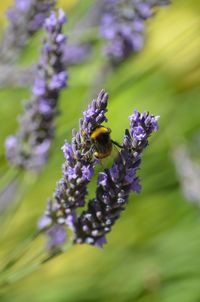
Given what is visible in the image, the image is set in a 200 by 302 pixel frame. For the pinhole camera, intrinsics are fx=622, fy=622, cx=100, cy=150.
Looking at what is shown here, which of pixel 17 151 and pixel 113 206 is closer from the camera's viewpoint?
pixel 113 206

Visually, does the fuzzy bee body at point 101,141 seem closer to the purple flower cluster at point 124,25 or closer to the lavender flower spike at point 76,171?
the lavender flower spike at point 76,171

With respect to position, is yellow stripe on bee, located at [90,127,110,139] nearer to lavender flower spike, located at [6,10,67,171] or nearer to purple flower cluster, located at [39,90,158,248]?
purple flower cluster, located at [39,90,158,248]

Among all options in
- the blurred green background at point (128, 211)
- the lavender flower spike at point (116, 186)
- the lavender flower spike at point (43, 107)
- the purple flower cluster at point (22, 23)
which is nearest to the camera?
the lavender flower spike at point (116, 186)

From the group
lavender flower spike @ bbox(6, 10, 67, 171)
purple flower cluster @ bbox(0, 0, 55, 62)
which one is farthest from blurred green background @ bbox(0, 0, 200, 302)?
purple flower cluster @ bbox(0, 0, 55, 62)

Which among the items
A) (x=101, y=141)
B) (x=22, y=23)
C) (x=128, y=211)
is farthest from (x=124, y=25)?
(x=128, y=211)

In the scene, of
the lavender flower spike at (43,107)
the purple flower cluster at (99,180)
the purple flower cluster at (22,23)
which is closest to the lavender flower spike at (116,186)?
the purple flower cluster at (99,180)

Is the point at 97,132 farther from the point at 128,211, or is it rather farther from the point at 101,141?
the point at 128,211

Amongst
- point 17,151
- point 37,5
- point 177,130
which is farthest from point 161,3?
point 177,130

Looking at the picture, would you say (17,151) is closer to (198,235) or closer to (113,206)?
(113,206)
